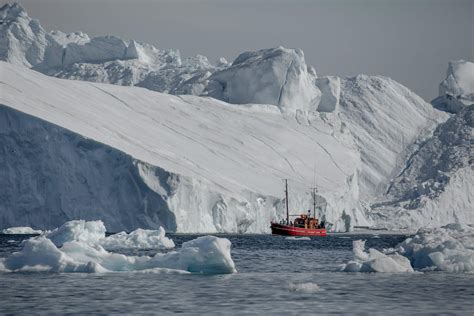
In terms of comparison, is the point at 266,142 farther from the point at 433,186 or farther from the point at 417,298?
the point at 417,298

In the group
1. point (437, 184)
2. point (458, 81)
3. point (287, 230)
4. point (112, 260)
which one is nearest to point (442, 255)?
point (112, 260)

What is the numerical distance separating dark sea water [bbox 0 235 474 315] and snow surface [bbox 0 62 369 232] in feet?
82.0

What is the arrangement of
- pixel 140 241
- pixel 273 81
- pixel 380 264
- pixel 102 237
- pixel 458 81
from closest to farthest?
pixel 380 264 → pixel 102 237 → pixel 140 241 → pixel 273 81 → pixel 458 81

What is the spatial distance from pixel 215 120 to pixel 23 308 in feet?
191

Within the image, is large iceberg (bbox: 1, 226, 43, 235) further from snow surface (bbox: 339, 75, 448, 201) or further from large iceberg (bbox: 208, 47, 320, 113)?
snow surface (bbox: 339, 75, 448, 201)

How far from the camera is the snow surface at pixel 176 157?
57.6m

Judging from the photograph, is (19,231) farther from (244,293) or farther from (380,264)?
(244,293)

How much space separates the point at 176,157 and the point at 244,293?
4099cm

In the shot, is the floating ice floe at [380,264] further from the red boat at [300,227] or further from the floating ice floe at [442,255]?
the red boat at [300,227]

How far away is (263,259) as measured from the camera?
1533 inches

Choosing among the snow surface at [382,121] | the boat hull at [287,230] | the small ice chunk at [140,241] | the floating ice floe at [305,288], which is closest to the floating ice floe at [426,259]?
the floating ice floe at [305,288]

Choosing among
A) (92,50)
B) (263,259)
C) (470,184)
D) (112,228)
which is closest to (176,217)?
(112,228)

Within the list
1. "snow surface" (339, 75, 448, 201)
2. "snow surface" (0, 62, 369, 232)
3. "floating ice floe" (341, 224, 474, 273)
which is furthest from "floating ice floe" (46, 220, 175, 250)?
"snow surface" (339, 75, 448, 201)

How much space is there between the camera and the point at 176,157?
66.4 m
